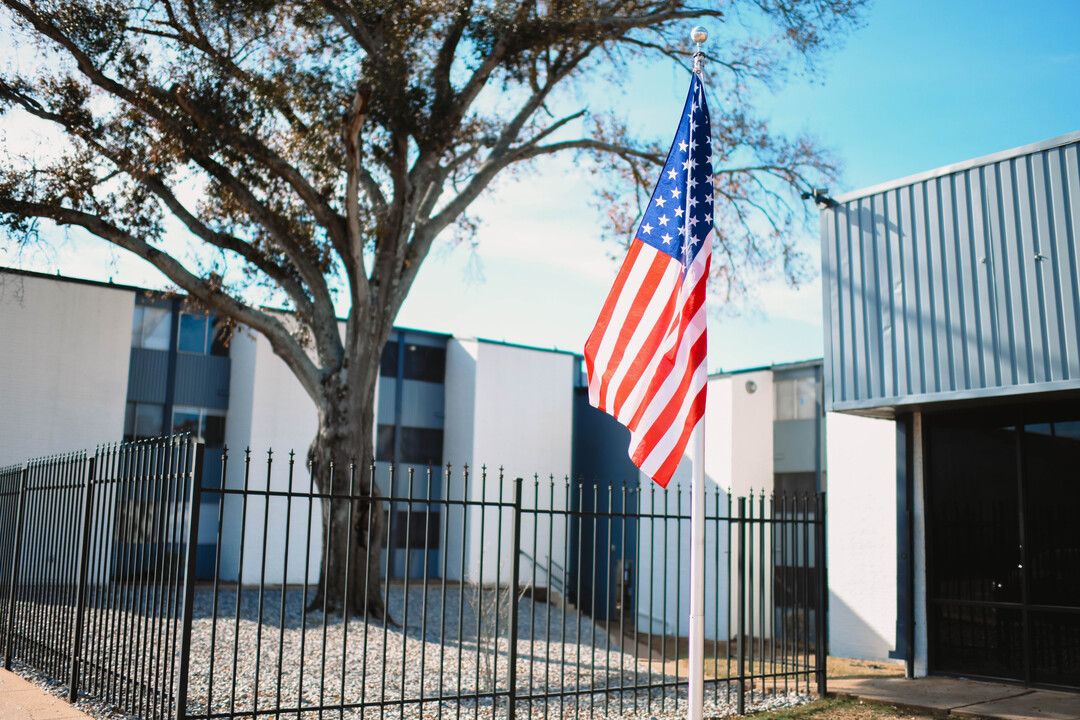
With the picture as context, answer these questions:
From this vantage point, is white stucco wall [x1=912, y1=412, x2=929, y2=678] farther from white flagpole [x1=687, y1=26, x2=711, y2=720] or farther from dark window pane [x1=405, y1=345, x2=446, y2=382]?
dark window pane [x1=405, y1=345, x2=446, y2=382]

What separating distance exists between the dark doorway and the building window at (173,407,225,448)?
21.1 metres

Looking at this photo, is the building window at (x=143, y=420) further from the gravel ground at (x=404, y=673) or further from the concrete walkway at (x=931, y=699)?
the concrete walkway at (x=931, y=699)

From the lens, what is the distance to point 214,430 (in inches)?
1114

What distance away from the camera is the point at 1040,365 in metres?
9.55

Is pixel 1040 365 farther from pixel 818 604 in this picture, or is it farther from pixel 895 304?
pixel 818 604

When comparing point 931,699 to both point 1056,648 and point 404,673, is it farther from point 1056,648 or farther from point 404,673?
point 404,673

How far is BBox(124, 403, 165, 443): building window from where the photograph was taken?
26.5m

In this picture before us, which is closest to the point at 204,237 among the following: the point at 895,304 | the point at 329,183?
the point at 329,183

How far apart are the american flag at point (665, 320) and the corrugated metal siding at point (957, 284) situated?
470cm

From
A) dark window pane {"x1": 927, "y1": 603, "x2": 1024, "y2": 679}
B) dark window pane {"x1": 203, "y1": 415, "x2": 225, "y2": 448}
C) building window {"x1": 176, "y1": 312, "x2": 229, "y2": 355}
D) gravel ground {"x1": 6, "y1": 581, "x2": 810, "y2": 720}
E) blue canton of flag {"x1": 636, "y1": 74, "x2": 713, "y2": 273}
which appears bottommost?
gravel ground {"x1": 6, "y1": 581, "x2": 810, "y2": 720}

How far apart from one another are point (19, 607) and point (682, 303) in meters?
9.02

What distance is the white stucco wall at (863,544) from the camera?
15.0 meters

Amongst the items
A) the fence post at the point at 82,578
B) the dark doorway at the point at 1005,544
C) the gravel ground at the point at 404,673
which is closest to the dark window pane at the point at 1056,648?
the dark doorway at the point at 1005,544

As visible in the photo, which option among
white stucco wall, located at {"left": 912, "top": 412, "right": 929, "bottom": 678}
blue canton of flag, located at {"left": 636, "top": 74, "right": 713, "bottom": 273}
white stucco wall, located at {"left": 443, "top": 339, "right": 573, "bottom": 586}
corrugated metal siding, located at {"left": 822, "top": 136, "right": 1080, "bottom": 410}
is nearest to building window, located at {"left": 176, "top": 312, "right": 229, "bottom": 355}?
white stucco wall, located at {"left": 443, "top": 339, "right": 573, "bottom": 586}
